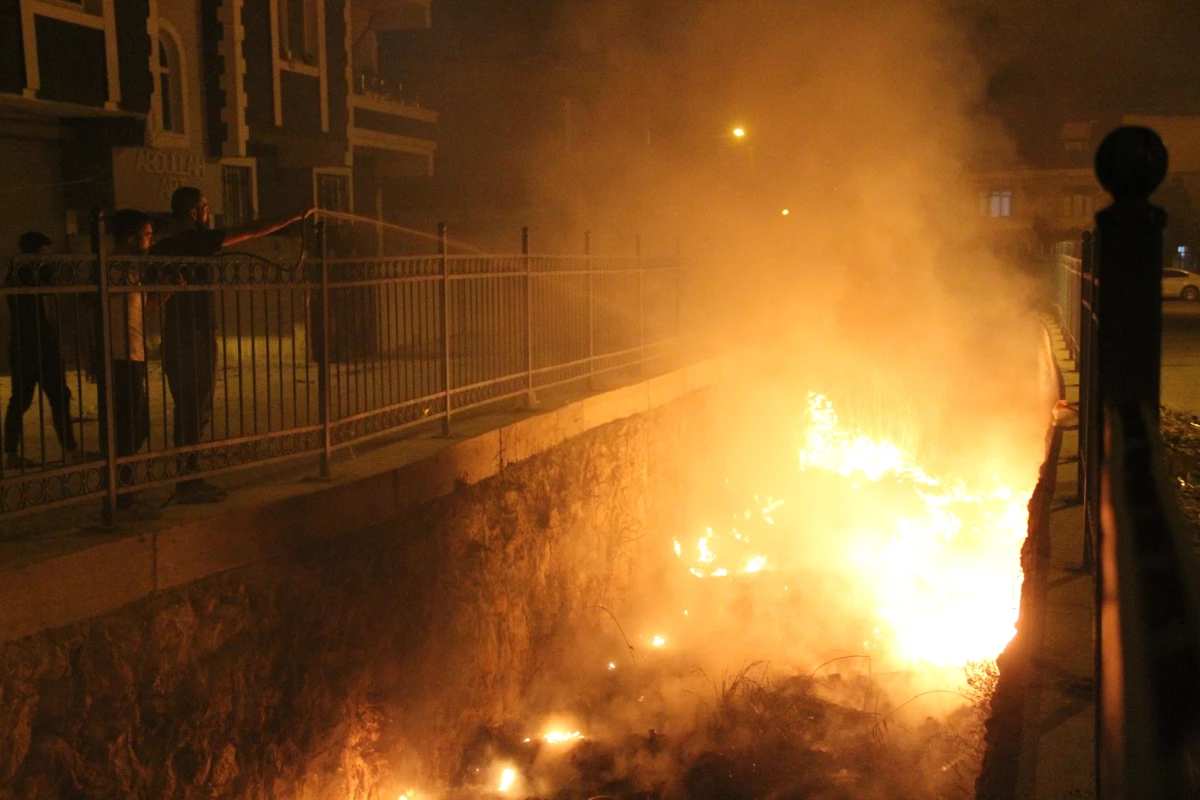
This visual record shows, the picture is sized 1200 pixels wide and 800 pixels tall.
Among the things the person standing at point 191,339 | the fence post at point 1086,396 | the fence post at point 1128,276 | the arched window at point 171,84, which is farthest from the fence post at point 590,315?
the arched window at point 171,84

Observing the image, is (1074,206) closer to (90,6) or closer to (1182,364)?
(1182,364)

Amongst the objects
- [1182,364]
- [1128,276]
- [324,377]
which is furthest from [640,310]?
[1128,276]

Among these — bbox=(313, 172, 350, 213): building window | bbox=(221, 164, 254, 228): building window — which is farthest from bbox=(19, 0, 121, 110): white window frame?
bbox=(313, 172, 350, 213): building window

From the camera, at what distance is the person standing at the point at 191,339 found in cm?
490

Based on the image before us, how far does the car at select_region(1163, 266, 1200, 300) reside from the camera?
31.8 m

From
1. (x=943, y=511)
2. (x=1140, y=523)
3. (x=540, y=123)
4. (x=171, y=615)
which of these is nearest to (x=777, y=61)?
(x=540, y=123)

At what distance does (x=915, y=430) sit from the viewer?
639 inches

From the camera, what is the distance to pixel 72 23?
1174cm

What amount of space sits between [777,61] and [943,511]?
26.7 feet

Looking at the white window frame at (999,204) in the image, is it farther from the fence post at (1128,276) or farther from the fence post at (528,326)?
the fence post at (1128,276)

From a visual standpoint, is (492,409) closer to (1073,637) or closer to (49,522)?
(49,522)

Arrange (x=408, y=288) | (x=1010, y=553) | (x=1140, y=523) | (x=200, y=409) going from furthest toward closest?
(x=1010, y=553)
(x=408, y=288)
(x=200, y=409)
(x=1140, y=523)

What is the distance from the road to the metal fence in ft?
14.7

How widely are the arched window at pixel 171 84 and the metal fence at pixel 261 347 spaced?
5.29 meters
